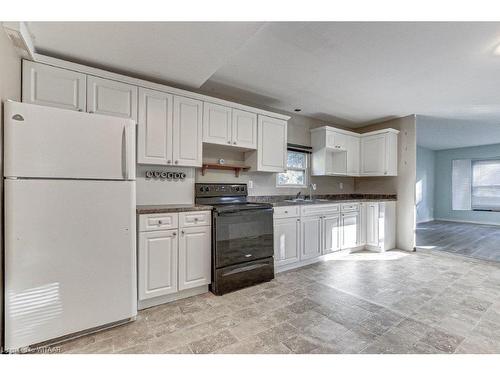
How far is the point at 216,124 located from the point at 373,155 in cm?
317

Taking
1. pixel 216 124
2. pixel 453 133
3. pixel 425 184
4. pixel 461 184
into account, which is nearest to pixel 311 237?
pixel 216 124

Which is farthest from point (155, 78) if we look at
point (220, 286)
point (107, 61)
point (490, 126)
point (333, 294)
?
point (490, 126)

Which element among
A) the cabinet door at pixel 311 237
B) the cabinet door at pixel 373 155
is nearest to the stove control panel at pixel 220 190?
the cabinet door at pixel 311 237

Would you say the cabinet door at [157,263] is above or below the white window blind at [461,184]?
below

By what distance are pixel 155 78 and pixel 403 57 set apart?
2.52m

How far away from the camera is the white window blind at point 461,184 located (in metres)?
7.43

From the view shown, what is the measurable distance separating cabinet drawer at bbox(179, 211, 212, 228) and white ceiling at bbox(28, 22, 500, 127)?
4.71 ft

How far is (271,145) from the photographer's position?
3.39m

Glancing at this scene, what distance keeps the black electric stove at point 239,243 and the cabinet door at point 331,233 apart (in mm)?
1136

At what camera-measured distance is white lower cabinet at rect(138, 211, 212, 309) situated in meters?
2.16

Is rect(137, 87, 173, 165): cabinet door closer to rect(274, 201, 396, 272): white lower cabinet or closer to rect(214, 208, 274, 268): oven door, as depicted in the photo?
rect(214, 208, 274, 268): oven door

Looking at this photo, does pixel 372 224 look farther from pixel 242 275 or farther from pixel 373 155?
pixel 242 275

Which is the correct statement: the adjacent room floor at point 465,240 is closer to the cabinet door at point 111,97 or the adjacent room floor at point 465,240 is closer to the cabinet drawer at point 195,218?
the cabinet drawer at point 195,218
